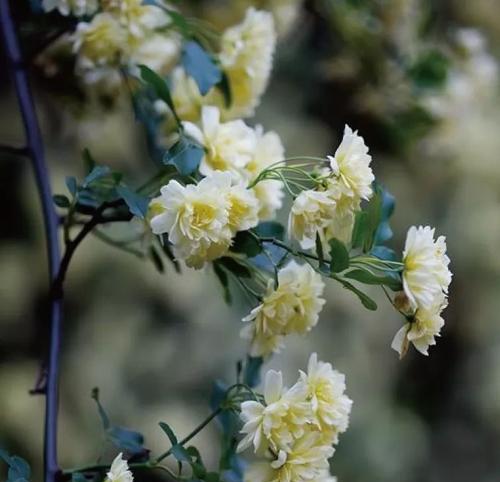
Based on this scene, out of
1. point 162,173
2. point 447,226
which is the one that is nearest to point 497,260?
point 447,226

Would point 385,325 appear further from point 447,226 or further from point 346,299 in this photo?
point 447,226

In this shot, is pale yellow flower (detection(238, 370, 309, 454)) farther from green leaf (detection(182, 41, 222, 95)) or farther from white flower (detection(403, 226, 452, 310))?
green leaf (detection(182, 41, 222, 95))

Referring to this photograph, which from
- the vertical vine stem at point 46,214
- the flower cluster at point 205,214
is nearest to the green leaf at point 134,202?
the flower cluster at point 205,214

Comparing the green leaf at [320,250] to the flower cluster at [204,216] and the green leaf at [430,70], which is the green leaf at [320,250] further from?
the green leaf at [430,70]

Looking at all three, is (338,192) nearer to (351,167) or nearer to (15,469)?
(351,167)

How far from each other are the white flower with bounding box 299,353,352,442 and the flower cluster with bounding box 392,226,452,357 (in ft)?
0.15

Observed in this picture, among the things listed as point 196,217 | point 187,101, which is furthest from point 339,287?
point 196,217

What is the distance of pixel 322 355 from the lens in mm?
1622

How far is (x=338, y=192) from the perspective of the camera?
0.53 meters

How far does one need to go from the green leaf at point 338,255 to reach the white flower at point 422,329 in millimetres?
54

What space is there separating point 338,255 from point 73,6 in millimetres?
296

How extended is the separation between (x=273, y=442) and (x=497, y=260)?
52.6 inches

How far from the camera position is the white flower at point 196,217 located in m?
0.53

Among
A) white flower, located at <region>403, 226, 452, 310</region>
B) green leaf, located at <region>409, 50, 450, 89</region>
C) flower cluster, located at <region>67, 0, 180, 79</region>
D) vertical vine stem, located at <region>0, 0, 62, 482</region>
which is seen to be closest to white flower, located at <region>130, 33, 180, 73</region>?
flower cluster, located at <region>67, 0, 180, 79</region>
